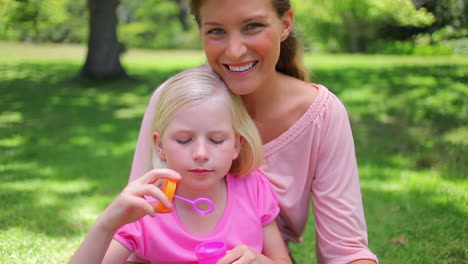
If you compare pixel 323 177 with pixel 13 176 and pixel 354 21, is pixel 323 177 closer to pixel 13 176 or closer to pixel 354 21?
pixel 13 176

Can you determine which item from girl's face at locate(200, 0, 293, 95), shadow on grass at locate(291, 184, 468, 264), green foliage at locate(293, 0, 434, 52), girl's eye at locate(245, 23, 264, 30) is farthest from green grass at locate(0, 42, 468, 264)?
green foliage at locate(293, 0, 434, 52)

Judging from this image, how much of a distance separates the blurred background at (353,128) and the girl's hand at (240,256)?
4.21 feet

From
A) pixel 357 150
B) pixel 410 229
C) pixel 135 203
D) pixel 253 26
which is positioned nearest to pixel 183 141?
pixel 135 203

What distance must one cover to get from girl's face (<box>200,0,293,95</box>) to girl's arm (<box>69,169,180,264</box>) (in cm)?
60

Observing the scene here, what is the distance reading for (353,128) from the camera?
22.3ft

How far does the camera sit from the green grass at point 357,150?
346cm

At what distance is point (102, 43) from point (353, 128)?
647 centimetres

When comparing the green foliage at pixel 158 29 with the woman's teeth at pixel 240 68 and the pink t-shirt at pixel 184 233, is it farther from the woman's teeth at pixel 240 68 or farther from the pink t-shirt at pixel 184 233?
the pink t-shirt at pixel 184 233

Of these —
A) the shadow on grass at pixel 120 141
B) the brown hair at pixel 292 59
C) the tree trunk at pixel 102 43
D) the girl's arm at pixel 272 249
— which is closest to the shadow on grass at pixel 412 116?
the shadow on grass at pixel 120 141

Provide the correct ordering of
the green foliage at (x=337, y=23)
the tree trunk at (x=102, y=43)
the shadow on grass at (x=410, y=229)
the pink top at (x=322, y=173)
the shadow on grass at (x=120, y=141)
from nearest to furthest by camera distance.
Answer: the pink top at (x=322, y=173) < the shadow on grass at (x=410, y=229) < the shadow on grass at (x=120, y=141) < the tree trunk at (x=102, y=43) < the green foliage at (x=337, y=23)

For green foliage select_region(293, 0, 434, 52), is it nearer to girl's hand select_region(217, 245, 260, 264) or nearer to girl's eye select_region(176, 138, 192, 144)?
girl's eye select_region(176, 138, 192, 144)

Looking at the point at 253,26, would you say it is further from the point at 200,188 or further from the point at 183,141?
the point at 200,188

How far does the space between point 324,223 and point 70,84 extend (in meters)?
9.66

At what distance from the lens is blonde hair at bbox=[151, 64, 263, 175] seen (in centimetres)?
205
